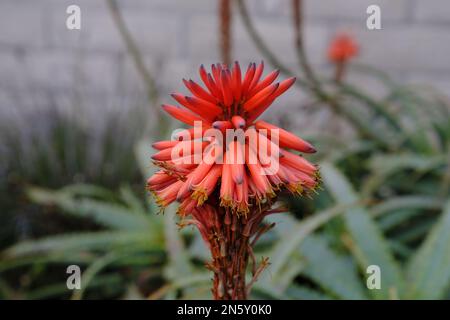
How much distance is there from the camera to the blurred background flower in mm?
1027

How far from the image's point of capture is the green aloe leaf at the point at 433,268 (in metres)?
0.90

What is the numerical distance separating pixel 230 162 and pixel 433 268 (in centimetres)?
64

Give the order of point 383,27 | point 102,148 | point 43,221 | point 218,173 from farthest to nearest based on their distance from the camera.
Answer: point 383,27, point 102,148, point 43,221, point 218,173

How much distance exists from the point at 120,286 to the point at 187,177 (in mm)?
1063

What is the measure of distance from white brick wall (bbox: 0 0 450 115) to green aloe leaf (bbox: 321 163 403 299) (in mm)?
1200

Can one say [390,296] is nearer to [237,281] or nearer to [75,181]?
[237,281]

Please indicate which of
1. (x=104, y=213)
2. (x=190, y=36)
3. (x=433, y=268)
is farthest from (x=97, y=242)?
(x=190, y=36)

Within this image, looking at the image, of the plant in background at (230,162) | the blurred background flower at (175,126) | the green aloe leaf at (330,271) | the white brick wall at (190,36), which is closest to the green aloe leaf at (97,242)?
the blurred background flower at (175,126)

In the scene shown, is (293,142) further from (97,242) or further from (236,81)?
(97,242)

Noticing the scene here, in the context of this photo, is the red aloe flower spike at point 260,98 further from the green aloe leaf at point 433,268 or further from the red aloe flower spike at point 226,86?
A: the green aloe leaf at point 433,268

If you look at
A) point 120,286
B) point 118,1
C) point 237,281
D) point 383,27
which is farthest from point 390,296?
point 118,1

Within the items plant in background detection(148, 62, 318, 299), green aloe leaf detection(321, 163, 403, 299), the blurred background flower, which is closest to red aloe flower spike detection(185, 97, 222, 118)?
plant in background detection(148, 62, 318, 299)

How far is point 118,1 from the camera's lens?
2225 millimetres

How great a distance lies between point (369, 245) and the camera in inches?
39.7
